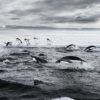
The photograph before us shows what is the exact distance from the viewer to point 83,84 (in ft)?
49.9

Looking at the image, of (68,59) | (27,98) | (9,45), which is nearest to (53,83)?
(27,98)

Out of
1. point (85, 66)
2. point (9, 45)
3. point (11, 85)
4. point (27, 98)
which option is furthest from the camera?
point (9, 45)

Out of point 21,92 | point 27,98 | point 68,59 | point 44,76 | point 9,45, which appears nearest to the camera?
point 27,98

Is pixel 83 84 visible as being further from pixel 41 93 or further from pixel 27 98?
pixel 27 98

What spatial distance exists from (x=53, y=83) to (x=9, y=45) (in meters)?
45.9

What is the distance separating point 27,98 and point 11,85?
2594 mm

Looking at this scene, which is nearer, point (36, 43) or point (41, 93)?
point (41, 93)

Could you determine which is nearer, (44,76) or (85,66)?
(44,76)

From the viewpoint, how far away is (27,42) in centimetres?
6488

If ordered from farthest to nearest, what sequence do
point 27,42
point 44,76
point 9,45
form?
point 27,42 → point 9,45 → point 44,76

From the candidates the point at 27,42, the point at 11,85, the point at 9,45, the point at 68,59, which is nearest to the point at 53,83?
the point at 11,85

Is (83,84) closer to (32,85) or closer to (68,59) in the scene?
(32,85)

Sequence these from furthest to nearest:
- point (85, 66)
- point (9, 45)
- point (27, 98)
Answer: point (9, 45) < point (85, 66) < point (27, 98)

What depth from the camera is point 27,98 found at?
1238 cm
